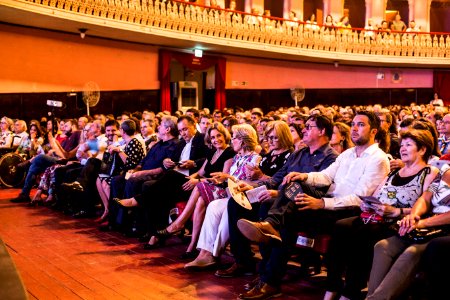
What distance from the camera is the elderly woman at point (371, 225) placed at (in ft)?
11.6

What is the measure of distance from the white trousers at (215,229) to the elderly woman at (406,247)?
1573mm

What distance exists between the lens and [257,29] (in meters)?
15.9

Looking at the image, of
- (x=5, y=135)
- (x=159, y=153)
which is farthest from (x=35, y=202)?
(x=159, y=153)

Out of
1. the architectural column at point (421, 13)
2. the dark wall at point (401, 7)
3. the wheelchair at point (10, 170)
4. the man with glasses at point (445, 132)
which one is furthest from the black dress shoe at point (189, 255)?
the dark wall at point (401, 7)

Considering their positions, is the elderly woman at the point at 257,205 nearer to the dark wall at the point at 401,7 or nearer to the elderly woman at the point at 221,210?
the elderly woman at the point at 221,210

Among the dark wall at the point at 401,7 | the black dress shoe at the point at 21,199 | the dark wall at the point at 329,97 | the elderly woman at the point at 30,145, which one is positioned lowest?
the black dress shoe at the point at 21,199

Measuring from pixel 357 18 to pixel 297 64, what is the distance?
3775mm

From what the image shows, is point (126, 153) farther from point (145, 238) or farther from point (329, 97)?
point (329, 97)

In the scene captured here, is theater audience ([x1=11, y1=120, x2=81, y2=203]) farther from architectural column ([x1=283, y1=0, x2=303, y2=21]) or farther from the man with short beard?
architectural column ([x1=283, y1=0, x2=303, y2=21])

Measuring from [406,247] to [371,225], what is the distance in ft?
0.97

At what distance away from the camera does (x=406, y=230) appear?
3.29m

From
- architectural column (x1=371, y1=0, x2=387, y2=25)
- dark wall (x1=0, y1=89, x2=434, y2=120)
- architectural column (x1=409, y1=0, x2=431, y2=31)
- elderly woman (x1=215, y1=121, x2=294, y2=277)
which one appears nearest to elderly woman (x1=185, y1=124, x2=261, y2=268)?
elderly woman (x1=215, y1=121, x2=294, y2=277)

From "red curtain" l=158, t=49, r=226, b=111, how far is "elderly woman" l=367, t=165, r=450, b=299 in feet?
39.5

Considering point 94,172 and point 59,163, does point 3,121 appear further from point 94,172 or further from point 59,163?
point 94,172
